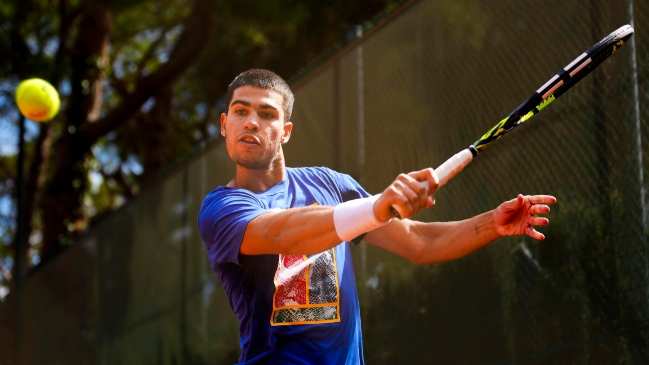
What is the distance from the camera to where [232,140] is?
11.3 ft

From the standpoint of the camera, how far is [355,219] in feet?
9.00

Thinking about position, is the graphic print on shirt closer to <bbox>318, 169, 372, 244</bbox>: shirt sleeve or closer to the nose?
<bbox>318, 169, 372, 244</bbox>: shirt sleeve

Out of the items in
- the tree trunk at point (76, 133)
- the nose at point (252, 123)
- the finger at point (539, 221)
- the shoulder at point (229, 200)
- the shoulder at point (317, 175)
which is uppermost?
the tree trunk at point (76, 133)

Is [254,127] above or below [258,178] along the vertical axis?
above

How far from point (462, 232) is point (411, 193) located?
2.81 feet

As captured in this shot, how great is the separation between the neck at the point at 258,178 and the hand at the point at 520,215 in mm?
846

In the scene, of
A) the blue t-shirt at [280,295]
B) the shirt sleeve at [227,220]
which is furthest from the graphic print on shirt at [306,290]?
the shirt sleeve at [227,220]

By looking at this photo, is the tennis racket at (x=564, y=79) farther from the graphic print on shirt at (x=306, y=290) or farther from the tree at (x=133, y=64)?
the tree at (x=133, y=64)

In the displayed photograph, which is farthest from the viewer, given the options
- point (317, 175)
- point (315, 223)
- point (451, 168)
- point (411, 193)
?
point (317, 175)

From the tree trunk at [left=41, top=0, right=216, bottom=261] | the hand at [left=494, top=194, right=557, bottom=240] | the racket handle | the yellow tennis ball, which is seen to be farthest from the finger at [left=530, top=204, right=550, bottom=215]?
the tree trunk at [left=41, top=0, right=216, bottom=261]

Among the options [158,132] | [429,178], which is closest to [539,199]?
[429,178]

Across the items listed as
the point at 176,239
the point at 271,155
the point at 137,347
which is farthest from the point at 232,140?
the point at 137,347

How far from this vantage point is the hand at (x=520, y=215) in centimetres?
311

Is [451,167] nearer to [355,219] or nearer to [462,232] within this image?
[355,219]
